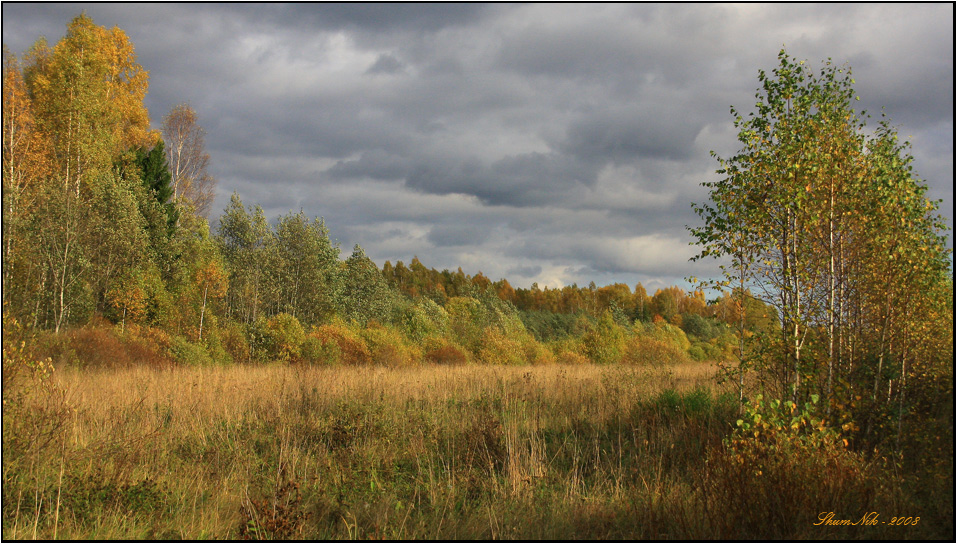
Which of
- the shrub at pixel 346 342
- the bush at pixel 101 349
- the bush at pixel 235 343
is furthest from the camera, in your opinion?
the shrub at pixel 346 342

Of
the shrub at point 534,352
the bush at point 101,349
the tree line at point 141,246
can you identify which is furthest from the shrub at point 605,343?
the bush at point 101,349

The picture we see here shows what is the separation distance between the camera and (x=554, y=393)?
11.9 m

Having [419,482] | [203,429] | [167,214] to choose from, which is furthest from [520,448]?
[167,214]

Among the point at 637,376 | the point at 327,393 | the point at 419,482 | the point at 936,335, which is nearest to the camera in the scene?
the point at 936,335

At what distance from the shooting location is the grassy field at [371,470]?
15.8ft

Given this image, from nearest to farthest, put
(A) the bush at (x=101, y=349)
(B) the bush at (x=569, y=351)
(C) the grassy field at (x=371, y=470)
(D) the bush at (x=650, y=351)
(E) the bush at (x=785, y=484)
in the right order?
(E) the bush at (x=785, y=484)
(C) the grassy field at (x=371, y=470)
(A) the bush at (x=101, y=349)
(B) the bush at (x=569, y=351)
(D) the bush at (x=650, y=351)

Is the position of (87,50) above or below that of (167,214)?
above

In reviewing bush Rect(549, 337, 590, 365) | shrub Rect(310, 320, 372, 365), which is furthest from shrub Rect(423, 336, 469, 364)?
bush Rect(549, 337, 590, 365)

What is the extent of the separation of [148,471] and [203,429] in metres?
2.13

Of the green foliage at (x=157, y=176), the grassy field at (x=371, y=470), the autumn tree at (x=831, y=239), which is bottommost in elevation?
the grassy field at (x=371, y=470)

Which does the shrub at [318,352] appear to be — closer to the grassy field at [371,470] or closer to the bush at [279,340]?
the bush at [279,340]

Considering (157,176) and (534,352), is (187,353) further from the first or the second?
(534,352)

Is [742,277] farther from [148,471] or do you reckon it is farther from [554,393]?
[148,471]

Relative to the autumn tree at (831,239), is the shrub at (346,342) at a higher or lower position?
lower
